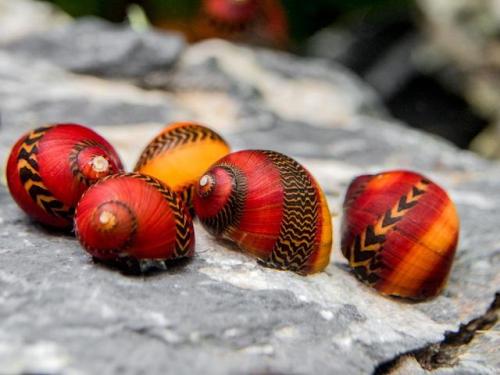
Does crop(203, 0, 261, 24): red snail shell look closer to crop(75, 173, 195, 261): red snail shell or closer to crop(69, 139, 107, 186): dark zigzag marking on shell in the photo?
crop(69, 139, 107, 186): dark zigzag marking on shell

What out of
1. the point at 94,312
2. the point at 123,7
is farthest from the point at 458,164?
the point at 123,7

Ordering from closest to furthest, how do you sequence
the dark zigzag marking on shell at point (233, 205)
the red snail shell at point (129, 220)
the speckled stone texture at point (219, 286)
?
1. the speckled stone texture at point (219, 286)
2. the red snail shell at point (129, 220)
3. the dark zigzag marking on shell at point (233, 205)

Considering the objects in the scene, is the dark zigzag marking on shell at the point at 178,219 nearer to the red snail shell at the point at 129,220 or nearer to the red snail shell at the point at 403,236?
the red snail shell at the point at 129,220

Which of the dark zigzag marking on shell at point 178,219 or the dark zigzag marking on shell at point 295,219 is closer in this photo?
the dark zigzag marking on shell at point 178,219

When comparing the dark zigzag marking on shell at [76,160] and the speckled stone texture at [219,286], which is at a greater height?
the dark zigzag marking on shell at [76,160]

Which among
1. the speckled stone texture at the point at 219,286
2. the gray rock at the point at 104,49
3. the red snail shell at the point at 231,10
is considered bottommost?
the speckled stone texture at the point at 219,286

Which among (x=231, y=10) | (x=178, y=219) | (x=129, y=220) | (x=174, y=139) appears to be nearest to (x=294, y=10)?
(x=231, y=10)

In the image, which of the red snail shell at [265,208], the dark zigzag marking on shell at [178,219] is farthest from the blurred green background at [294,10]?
the dark zigzag marking on shell at [178,219]
